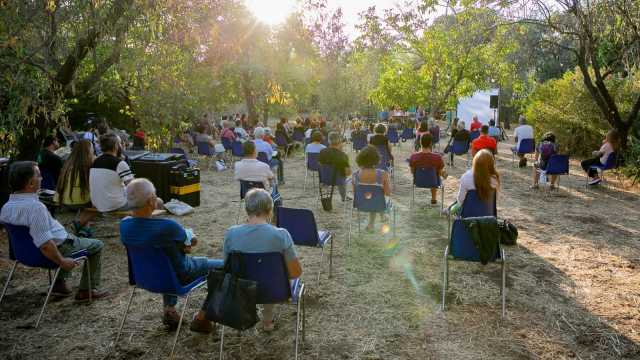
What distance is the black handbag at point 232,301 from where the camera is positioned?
299 centimetres

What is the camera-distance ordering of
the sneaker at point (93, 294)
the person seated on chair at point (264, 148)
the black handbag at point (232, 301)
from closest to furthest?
1. the black handbag at point (232, 301)
2. the sneaker at point (93, 294)
3. the person seated on chair at point (264, 148)

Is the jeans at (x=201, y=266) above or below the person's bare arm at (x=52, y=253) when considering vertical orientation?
below

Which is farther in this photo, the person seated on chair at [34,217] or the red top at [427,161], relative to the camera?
the red top at [427,161]

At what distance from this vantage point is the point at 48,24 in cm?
550

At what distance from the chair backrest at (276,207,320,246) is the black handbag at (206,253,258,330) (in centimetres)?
153

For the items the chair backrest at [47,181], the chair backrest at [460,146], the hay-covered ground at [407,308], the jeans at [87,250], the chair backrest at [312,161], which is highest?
the chair backrest at [460,146]

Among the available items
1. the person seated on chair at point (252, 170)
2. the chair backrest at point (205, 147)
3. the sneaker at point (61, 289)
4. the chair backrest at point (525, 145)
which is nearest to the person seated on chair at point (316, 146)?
the person seated on chair at point (252, 170)

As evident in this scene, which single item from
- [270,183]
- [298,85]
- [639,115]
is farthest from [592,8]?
[298,85]

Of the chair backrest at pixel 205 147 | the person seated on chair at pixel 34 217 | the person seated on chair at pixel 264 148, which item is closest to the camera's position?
the person seated on chair at pixel 34 217

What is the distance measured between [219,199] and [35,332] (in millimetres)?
5334

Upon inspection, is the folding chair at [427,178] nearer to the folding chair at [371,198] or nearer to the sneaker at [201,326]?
the folding chair at [371,198]

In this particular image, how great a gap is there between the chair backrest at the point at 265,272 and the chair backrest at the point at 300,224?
133 centimetres

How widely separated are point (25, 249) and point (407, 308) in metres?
3.22

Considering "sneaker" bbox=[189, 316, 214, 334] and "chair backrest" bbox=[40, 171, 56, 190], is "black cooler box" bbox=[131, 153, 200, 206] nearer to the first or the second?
"chair backrest" bbox=[40, 171, 56, 190]
